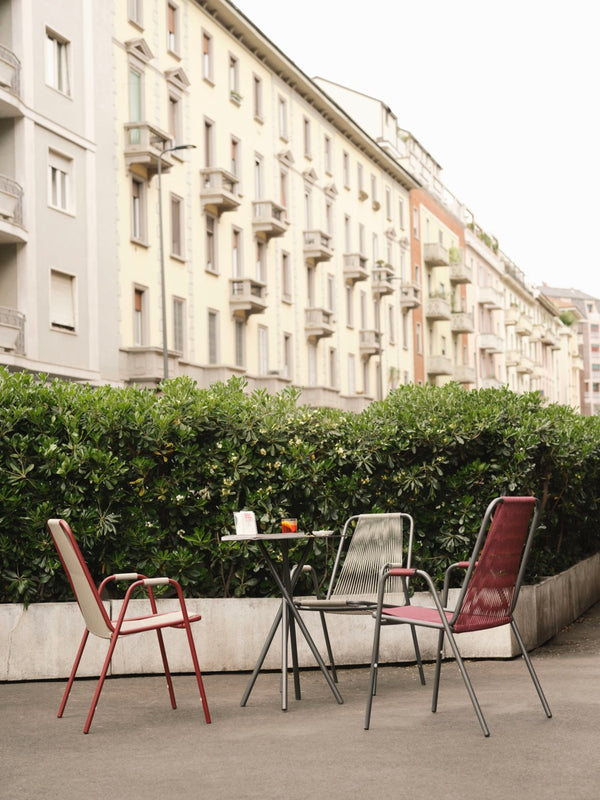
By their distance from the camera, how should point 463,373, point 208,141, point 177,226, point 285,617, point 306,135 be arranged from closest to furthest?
point 285,617 → point 177,226 → point 208,141 → point 306,135 → point 463,373

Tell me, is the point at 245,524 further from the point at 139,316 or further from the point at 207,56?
the point at 207,56

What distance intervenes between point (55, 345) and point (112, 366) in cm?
296

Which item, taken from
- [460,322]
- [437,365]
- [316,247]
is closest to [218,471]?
[316,247]

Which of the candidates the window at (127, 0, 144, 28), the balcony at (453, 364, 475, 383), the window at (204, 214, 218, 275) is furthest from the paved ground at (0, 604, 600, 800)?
the balcony at (453, 364, 475, 383)

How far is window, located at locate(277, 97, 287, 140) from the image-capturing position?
46875 mm

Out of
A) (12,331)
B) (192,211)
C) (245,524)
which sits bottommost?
(245,524)

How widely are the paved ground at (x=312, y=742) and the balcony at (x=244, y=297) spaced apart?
3260 centimetres

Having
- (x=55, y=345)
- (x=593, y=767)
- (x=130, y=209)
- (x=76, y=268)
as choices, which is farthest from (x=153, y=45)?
(x=593, y=767)

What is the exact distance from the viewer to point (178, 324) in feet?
122

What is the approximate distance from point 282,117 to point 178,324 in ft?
45.3

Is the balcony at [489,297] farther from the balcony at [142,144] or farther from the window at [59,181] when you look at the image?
the window at [59,181]

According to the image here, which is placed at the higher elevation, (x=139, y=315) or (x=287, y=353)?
(x=139, y=315)

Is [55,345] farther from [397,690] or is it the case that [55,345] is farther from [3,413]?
[397,690]

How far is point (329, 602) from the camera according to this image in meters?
7.59
